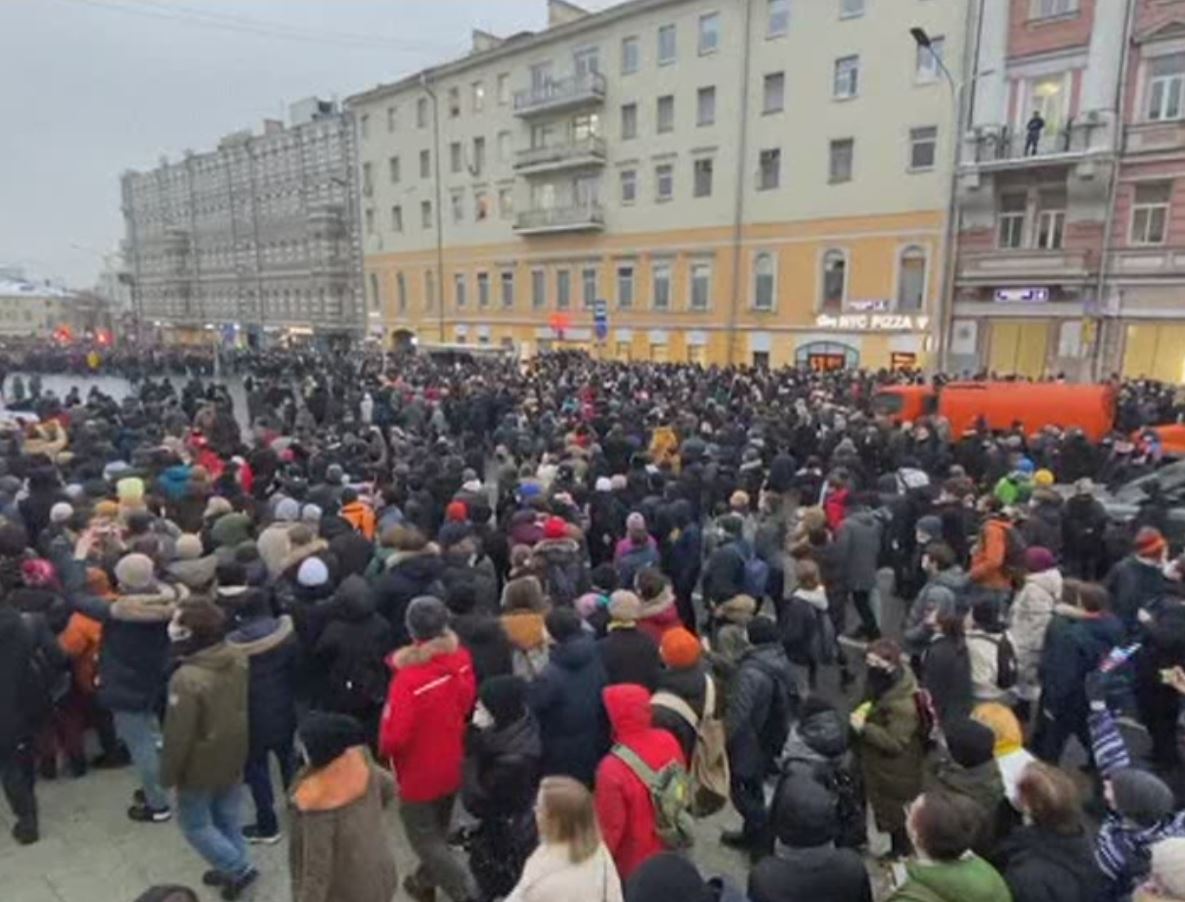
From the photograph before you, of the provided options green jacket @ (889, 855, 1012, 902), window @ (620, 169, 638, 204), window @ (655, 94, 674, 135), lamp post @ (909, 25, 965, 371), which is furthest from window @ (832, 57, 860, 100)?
green jacket @ (889, 855, 1012, 902)

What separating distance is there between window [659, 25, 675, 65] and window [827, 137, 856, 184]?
8.93 m

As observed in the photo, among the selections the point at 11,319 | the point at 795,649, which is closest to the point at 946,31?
the point at 795,649

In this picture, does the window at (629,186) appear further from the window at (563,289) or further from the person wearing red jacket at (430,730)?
the person wearing red jacket at (430,730)

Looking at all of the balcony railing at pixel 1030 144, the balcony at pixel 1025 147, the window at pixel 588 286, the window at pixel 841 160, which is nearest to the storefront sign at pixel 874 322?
the window at pixel 841 160

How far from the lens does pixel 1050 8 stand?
78.2ft

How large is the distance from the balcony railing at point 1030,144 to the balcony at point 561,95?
17.6m

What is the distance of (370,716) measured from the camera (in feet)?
16.2

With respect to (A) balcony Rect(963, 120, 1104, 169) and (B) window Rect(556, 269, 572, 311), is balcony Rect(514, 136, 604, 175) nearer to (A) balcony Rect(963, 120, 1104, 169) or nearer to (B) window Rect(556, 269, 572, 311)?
(B) window Rect(556, 269, 572, 311)

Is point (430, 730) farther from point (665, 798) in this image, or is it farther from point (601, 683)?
point (665, 798)

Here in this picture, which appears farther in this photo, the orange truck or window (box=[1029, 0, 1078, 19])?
window (box=[1029, 0, 1078, 19])

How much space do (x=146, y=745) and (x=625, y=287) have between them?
3381 cm

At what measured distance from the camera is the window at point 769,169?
3105cm

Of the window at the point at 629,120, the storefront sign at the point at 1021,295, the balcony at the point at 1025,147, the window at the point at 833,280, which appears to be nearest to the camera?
the balcony at the point at 1025,147

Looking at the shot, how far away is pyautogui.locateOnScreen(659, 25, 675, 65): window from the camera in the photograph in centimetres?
3366
